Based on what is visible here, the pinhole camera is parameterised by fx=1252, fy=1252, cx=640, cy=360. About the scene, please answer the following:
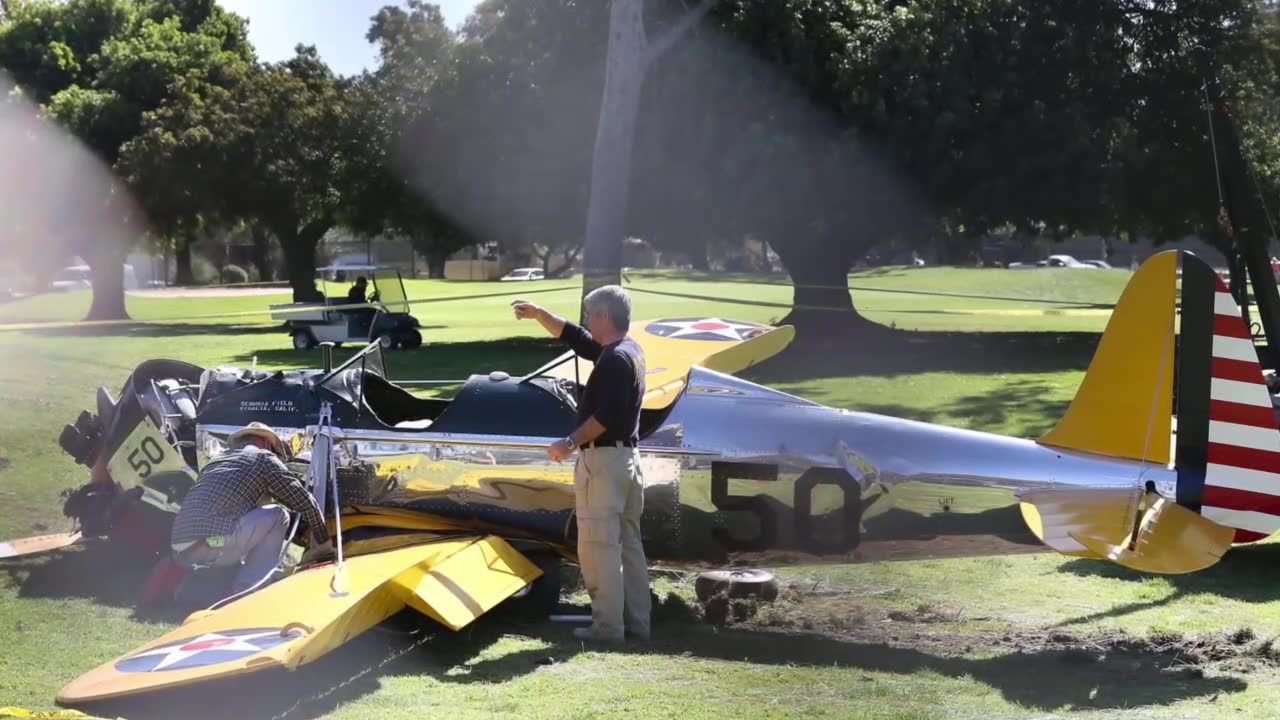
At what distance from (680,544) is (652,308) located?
31611 millimetres

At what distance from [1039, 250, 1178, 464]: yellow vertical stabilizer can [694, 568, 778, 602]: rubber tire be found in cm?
204

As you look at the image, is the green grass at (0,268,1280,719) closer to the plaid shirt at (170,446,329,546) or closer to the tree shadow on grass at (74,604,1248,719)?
the tree shadow on grass at (74,604,1248,719)

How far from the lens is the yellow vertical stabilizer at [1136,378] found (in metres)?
6.79

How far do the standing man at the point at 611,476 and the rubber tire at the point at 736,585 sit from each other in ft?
2.57

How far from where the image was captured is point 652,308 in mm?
38875

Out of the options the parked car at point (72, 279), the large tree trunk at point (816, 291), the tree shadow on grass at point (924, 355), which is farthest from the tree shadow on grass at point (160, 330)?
the parked car at point (72, 279)

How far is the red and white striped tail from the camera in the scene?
21.9 feet

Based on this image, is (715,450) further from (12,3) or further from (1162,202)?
(12,3)

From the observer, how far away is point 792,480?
23.3 ft

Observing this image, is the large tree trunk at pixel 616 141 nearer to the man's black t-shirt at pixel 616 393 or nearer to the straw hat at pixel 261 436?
the straw hat at pixel 261 436

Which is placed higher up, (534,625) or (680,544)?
(680,544)

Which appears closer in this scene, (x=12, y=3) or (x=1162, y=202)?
(x=1162, y=202)

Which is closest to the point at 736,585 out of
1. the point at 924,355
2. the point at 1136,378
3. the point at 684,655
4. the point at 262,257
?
the point at 684,655

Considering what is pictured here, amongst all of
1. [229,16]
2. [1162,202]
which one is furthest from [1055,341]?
[229,16]
